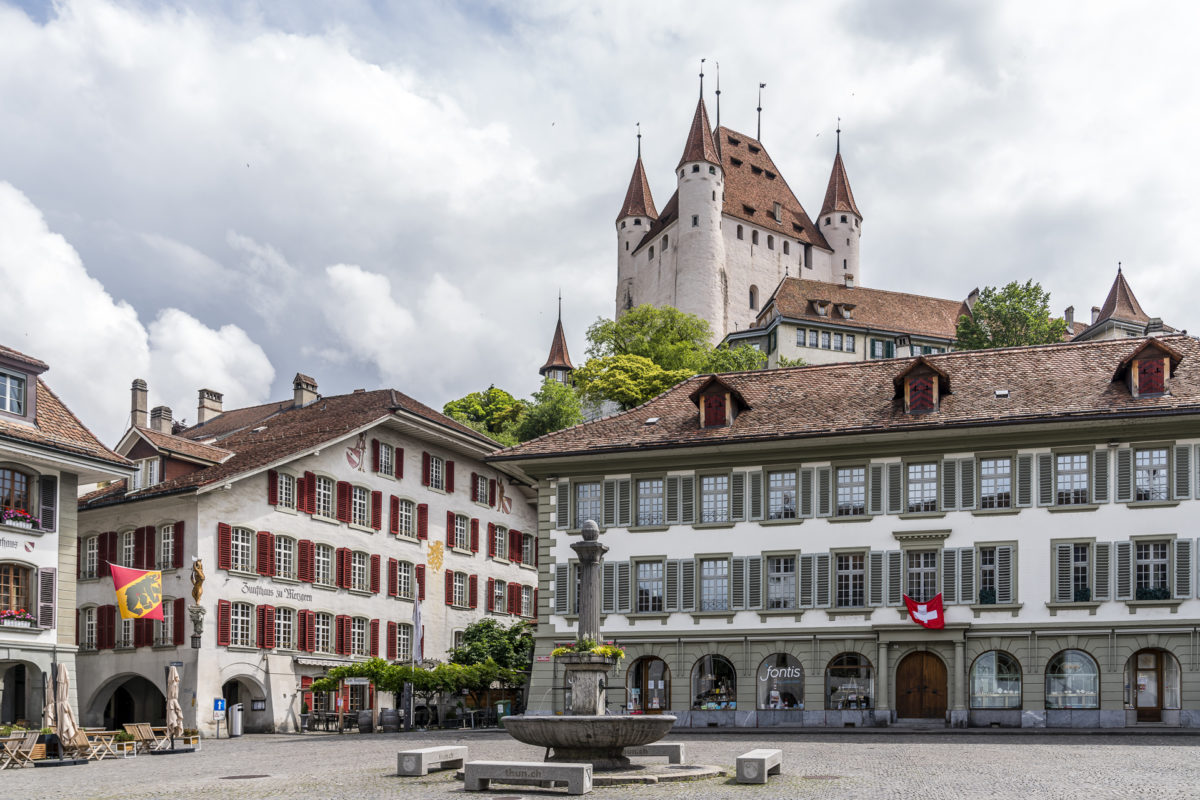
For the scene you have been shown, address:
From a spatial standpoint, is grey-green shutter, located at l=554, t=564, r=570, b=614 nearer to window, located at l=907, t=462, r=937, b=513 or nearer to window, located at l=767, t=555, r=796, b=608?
window, located at l=767, t=555, r=796, b=608

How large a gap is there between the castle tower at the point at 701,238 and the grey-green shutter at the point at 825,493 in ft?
247

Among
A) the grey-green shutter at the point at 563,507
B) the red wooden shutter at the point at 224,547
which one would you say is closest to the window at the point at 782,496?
the grey-green shutter at the point at 563,507

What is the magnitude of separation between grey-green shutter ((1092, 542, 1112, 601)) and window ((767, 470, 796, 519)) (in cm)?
808

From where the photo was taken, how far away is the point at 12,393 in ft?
123

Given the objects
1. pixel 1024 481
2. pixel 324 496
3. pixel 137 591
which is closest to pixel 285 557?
pixel 324 496

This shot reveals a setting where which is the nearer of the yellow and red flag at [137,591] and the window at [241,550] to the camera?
the yellow and red flag at [137,591]

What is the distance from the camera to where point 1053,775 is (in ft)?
72.3

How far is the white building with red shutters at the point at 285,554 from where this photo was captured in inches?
1780

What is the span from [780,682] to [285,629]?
1702cm

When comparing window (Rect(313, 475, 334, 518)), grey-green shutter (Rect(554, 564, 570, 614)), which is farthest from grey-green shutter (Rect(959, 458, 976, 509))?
window (Rect(313, 475, 334, 518))

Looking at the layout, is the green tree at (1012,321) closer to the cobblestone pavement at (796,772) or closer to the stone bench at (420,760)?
the cobblestone pavement at (796,772)

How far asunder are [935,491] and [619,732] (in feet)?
63.9

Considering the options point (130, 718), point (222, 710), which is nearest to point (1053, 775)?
point (222, 710)

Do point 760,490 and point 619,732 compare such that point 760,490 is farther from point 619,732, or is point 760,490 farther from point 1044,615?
point 619,732
